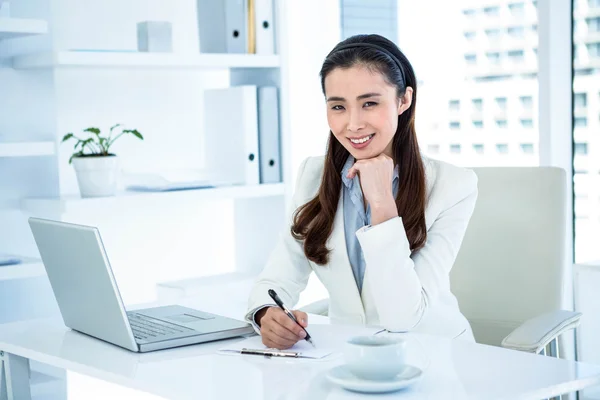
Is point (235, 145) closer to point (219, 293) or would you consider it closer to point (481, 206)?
point (219, 293)

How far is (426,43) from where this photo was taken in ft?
11.7

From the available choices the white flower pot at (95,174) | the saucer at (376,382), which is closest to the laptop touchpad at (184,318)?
the saucer at (376,382)

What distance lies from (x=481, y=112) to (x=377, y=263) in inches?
67.7

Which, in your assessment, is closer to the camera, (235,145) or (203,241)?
(235,145)

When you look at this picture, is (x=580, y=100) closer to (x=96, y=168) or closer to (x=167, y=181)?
(x=167, y=181)

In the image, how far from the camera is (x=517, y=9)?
10.4 ft

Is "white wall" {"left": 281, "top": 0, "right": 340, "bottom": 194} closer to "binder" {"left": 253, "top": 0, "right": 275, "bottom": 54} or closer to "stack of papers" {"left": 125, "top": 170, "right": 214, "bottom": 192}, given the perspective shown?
"binder" {"left": 253, "top": 0, "right": 275, "bottom": 54}

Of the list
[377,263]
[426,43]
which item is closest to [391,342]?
[377,263]

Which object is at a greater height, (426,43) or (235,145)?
(426,43)

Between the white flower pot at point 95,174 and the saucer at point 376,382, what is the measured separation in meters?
1.72

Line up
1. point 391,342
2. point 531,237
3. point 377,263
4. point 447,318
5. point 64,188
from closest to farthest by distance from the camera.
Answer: point 391,342
point 377,263
point 447,318
point 531,237
point 64,188

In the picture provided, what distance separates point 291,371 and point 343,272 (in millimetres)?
549

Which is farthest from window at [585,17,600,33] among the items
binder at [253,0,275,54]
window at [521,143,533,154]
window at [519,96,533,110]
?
binder at [253,0,275,54]

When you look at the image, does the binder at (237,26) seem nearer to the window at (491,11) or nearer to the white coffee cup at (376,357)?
the window at (491,11)
